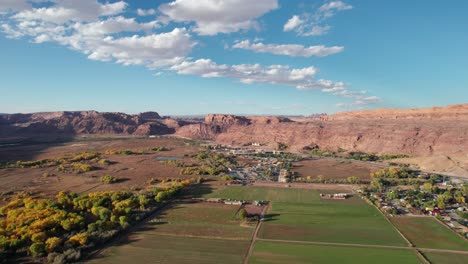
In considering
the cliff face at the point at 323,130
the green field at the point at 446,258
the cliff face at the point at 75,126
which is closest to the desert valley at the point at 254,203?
the green field at the point at 446,258

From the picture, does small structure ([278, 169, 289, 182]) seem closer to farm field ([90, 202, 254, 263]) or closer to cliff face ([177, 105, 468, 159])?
farm field ([90, 202, 254, 263])

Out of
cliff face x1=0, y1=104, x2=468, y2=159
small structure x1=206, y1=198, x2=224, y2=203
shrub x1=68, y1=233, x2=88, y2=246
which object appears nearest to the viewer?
shrub x1=68, y1=233, x2=88, y2=246

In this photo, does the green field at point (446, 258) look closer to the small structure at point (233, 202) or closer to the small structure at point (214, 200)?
the small structure at point (233, 202)

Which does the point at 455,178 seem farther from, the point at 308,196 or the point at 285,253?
the point at 285,253

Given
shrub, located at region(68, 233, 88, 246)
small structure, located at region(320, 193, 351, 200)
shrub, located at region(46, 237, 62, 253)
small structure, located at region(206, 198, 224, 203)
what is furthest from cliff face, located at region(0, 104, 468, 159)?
shrub, located at region(46, 237, 62, 253)

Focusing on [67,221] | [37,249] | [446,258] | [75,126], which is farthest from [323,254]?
[75,126]

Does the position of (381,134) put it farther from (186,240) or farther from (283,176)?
(186,240)

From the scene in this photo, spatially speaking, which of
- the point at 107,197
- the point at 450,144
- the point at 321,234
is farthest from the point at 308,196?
the point at 450,144
